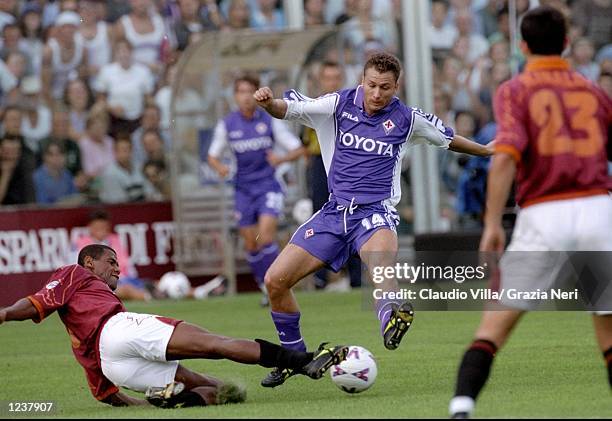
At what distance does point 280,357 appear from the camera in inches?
324

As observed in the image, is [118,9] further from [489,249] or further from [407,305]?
[489,249]

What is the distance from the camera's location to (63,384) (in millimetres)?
9672

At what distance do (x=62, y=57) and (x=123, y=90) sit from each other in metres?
0.95

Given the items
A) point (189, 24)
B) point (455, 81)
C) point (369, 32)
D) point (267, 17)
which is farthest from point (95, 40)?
point (455, 81)

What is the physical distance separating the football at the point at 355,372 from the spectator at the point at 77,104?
10.7 meters

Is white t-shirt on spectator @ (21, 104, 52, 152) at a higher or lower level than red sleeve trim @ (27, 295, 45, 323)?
lower

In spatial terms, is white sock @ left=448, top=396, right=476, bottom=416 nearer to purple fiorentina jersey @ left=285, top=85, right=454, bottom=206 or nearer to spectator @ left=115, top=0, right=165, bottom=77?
purple fiorentina jersey @ left=285, top=85, right=454, bottom=206

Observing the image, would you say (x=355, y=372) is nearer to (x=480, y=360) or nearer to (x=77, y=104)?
(x=480, y=360)

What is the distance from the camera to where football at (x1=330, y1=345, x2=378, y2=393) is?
8.25 m

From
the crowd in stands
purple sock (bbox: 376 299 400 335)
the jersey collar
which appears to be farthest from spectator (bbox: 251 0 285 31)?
the jersey collar

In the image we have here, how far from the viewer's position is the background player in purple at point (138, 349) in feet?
25.9

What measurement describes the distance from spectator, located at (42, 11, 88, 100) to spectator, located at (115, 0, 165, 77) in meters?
0.62

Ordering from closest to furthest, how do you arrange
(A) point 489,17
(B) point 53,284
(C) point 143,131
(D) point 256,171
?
(B) point 53,284 → (D) point 256,171 → (C) point 143,131 → (A) point 489,17

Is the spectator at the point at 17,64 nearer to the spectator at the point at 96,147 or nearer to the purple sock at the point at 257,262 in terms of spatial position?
the spectator at the point at 96,147
